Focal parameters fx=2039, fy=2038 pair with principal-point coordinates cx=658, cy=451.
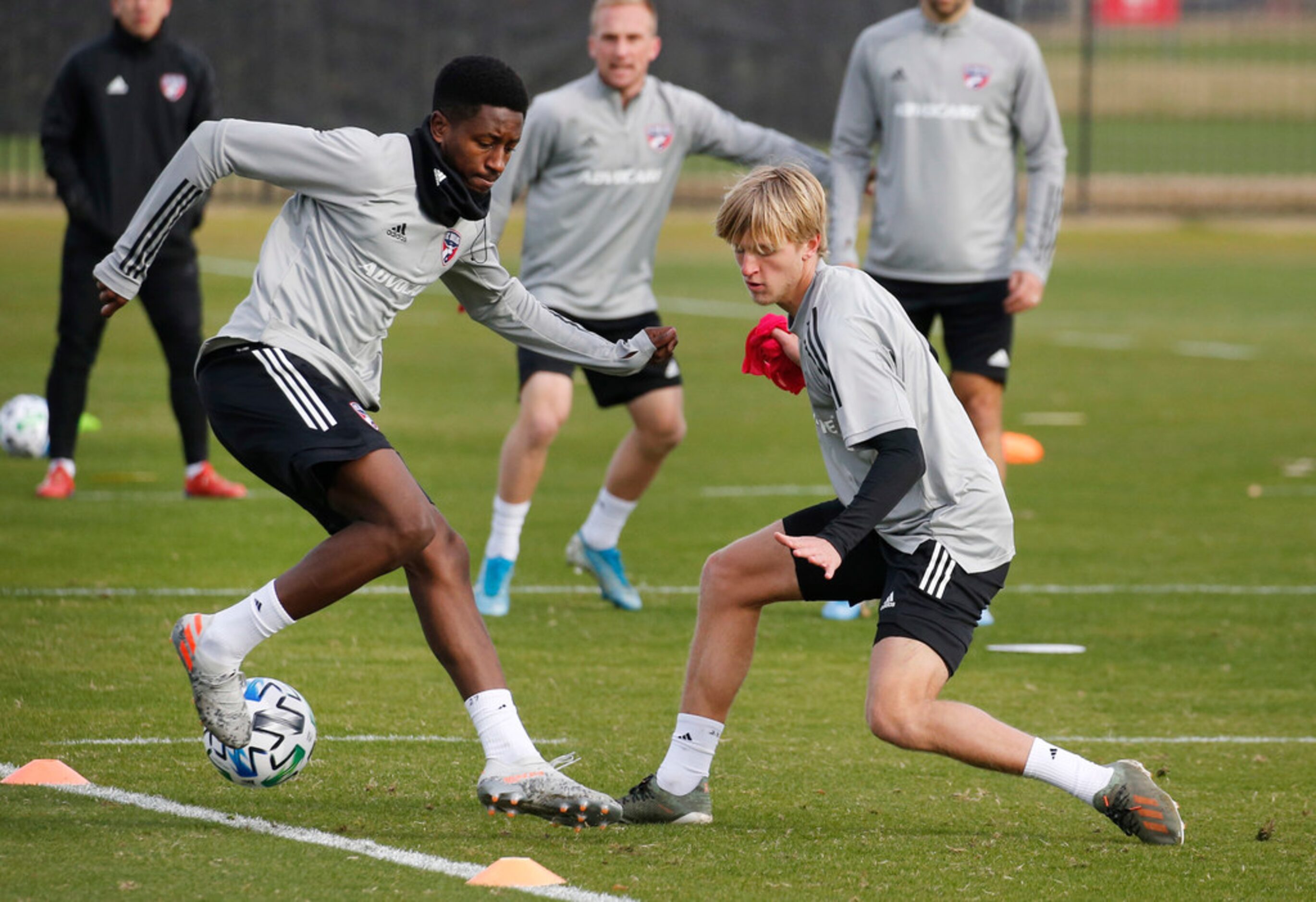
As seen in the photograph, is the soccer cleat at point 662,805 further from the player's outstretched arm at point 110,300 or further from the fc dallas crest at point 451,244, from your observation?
the player's outstretched arm at point 110,300

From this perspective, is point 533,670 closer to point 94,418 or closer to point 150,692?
point 150,692

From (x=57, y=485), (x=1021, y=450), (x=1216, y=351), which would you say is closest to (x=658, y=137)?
(x=57, y=485)

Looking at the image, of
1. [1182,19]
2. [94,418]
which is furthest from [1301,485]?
[1182,19]

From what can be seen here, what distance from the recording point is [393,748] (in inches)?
240

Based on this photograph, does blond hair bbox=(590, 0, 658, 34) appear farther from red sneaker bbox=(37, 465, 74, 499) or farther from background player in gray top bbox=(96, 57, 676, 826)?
red sneaker bbox=(37, 465, 74, 499)

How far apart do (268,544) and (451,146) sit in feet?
14.7

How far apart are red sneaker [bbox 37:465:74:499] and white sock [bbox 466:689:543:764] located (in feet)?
19.0

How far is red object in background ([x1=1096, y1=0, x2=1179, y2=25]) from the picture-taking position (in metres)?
40.0

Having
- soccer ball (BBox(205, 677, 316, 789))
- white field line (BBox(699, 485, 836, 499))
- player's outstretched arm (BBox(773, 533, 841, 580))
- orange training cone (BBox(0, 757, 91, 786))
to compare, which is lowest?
white field line (BBox(699, 485, 836, 499))

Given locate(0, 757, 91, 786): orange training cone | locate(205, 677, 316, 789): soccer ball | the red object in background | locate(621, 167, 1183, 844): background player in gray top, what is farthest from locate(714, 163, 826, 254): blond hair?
the red object in background

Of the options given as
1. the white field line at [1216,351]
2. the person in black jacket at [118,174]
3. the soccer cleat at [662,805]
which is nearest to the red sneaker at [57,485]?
the person in black jacket at [118,174]

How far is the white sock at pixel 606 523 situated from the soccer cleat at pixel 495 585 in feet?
1.18

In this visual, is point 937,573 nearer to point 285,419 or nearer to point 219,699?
point 285,419

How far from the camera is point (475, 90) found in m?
5.26
